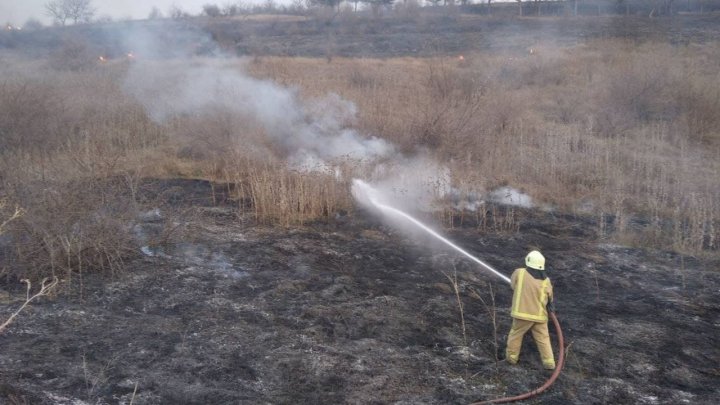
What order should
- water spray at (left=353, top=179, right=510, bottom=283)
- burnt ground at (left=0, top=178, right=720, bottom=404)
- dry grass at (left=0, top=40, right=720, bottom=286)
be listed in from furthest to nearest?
water spray at (left=353, top=179, right=510, bottom=283), dry grass at (left=0, top=40, right=720, bottom=286), burnt ground at (left=0, top=178, right=720, bottom=404)

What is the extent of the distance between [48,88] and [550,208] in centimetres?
1127

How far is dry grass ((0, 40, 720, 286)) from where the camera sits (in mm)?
7484

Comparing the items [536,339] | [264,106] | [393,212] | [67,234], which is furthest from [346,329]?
[264,106]

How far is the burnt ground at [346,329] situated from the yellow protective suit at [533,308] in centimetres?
25

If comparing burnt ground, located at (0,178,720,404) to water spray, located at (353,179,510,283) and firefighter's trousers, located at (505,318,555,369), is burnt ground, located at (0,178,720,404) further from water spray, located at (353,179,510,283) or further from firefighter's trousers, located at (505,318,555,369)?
water spray, located at (353,179,510,283)

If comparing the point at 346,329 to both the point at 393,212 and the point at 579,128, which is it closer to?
the point at 393,212

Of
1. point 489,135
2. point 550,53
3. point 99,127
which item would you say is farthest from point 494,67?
point 99,127

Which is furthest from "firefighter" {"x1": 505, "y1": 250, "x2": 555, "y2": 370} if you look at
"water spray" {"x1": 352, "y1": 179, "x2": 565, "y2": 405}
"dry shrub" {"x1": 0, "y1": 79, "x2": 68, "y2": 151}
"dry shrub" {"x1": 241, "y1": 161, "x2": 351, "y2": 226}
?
"dry shrub" {"x1": 0, "y1": 79, "x2": 68, "y2": 151}

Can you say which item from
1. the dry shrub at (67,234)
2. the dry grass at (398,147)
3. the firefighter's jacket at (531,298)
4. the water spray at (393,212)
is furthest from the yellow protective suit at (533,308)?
the dry shrub at (67,234)

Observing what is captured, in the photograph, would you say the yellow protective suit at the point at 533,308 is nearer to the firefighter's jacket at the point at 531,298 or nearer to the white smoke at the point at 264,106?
the firefighter's jacket at the point at 531,298

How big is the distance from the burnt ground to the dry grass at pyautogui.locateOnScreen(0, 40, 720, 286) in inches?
31.9

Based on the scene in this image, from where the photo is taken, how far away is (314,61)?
85.5 ft

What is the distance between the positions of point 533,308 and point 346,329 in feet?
6.27

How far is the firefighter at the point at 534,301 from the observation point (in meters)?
5.19
